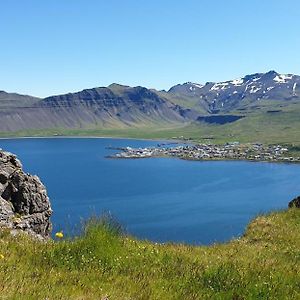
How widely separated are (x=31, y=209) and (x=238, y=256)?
12.1 m

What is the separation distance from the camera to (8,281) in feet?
23.9

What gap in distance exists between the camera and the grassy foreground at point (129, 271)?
7.64m

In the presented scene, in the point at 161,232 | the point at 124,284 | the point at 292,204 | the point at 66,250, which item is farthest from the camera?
the point at 161,232

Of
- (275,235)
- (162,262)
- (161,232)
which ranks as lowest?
(161,232)

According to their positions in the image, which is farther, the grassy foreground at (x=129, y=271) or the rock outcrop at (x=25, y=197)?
the rock outcrop at (x=25, y=197)

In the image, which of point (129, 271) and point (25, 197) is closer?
point (129, 271)

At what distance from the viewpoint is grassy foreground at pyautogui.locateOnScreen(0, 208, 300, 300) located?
7.64m

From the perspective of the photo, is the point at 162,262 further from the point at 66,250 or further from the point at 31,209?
the point at 31,209

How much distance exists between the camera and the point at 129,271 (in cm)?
934

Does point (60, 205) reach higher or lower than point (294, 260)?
lower

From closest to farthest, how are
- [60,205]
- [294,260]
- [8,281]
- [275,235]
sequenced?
[8,281], [294,260], [275,235], [60,205]

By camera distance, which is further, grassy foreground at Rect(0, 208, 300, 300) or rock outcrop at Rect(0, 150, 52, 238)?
rock outcrop at Rect(0, 150, 52, 238)

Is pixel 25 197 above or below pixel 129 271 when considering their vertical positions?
below

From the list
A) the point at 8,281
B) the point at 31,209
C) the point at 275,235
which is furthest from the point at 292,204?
the point at 8,281
